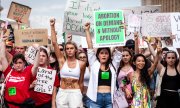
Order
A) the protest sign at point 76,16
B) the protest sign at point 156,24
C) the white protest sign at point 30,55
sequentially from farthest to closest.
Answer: the protest sign at point 156,24 < the white protest sign at point 30,55 < the protest sign at point 76,16

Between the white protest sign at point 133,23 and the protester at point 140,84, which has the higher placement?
the white protest sign at point 133,23

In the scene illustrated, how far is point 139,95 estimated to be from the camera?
881 cm

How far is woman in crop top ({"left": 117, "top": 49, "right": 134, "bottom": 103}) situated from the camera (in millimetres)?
8868

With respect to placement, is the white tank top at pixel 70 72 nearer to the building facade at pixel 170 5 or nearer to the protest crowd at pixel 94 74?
the protest crowd at pixel 94 74

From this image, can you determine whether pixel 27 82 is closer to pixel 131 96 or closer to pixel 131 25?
pixel 131 96

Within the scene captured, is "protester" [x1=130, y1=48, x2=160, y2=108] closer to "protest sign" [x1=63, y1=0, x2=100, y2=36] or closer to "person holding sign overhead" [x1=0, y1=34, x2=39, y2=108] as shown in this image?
"protest sign" [x1=63, y1=0, x2=100, y2=36]

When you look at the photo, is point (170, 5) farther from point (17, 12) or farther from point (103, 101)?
point (103, 101)

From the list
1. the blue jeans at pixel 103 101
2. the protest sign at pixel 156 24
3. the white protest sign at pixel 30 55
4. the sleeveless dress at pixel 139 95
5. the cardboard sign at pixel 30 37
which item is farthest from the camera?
the protest sign at pixel 156 24

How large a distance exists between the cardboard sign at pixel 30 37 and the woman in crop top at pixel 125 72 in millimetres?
2017

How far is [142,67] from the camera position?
8.91 meters

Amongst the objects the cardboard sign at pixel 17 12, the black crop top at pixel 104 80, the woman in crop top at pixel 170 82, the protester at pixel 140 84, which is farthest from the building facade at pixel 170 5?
the black crop top at pixel 104 80

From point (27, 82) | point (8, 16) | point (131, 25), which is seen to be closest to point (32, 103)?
point (27, 82)

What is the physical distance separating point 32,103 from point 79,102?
842 millimetres

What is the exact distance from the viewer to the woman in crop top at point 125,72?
8.87 meters
